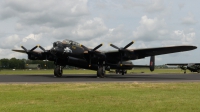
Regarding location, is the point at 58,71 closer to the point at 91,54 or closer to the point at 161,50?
the point at 91,54

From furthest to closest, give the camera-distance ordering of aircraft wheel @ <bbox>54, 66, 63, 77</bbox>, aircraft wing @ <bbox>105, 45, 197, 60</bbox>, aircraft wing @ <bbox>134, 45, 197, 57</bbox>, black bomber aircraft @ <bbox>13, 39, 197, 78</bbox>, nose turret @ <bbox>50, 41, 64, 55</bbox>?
aircraft wheel @ <bbox>54, 66, 63, 77</bbox> → black bomber aircraft @ <bbox>13, 39, 197, 78</bbox> → nose turret @ <bbox>50, 41, 64, 55</bbox> → aircraft wing @ <bbox>105, 45, 197, 60</bbox> → aircraft wing @ <bbox>134, 45, 197, 57</bbox>

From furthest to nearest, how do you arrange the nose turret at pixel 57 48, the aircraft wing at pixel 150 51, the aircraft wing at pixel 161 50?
the nose turret at pixel 57 48 → the aircraft wing at pixel 150 51 → the aircraft wing at pixel 161 50

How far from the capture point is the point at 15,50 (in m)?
41.5

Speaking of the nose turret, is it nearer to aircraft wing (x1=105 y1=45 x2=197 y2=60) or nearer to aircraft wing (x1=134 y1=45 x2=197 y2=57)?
aircraft wing (x1=105 y1=45 x2=197 y2=60)

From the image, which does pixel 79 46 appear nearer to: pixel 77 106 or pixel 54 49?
pixel 54 49

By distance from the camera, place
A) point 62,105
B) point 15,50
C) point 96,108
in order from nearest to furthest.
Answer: point 96,108, point 62,105, point 15,50

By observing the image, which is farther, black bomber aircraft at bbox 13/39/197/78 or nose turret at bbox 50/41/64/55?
black bomber aircraft at bbox 13/39/197/78

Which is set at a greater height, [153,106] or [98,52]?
[98,52]

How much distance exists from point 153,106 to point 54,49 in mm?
24913

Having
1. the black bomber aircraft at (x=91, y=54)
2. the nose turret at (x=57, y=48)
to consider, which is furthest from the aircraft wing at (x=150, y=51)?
the nose turret at (x=57, y=48)

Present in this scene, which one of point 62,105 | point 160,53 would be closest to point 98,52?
point 160,53

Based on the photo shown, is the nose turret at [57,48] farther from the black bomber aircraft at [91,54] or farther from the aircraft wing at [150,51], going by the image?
the aircraft wing at [150,51]

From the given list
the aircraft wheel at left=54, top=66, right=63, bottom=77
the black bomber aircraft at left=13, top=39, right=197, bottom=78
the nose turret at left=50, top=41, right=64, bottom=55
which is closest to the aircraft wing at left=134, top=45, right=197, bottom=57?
the black bomber aircraft at left=13, top=39, right=197, bottom=78

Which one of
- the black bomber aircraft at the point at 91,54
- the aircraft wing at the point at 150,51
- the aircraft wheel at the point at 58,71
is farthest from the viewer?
the aircraft wheel at the point at 58,71
